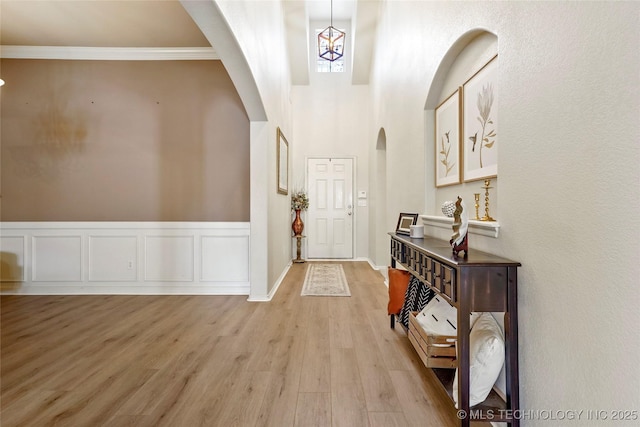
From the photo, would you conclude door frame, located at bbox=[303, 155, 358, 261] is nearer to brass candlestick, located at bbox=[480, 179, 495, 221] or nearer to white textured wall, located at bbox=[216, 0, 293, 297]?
white textured wall, located at bbox=[216, 0, 293, 297]

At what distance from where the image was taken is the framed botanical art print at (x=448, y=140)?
2.21 meters

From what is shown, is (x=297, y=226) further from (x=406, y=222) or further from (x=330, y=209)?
(x=406, y=222)

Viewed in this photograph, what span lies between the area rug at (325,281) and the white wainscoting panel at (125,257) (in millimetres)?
917

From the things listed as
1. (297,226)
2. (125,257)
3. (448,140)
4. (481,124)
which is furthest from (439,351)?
(297,226)

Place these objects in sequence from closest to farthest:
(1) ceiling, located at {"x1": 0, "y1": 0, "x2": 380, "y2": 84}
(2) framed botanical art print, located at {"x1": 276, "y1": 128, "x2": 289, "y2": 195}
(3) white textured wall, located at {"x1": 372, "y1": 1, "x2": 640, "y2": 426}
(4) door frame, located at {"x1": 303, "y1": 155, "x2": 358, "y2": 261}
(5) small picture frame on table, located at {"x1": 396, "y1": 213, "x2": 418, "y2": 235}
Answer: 1. (3) white textured wall, located at {"x1": 372, "y1": 1, "x2": 640, "y2": 426}
2. (5) small picture frame on table, located at {"x1": 396, "y1": 213, "x2": 418, "y2": 235}
3. (1) ceiling, located at {"x1": 0, "y1": 0, "x2": 380, "y2": 84}
4. (2) framed botanical art print, located at {"x1": 276, "y1": 128, "x2": 289, "y2": 195}
5. (4) door frame, located at {"x1": 303, "y1": 155, "x2": 358, "y2": 261}

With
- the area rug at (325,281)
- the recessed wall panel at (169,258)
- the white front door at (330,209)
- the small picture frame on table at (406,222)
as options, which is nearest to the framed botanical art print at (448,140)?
the small picture frame on table at (406,222)

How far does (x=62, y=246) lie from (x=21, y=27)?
8.04 feet

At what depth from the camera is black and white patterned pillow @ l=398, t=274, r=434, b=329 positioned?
238cm

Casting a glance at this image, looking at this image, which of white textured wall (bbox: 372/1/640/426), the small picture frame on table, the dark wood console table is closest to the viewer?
white textured wall (bbox: 372/1/640/426)

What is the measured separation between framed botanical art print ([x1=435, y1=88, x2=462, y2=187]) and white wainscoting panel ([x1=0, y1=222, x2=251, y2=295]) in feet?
7.57

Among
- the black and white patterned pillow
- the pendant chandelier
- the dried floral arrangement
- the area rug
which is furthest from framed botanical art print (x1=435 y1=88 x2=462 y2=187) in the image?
the pendant chandelier

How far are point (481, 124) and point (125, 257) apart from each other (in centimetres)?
400

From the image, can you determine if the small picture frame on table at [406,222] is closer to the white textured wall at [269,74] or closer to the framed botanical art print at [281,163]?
the white textured wall at [269,74]

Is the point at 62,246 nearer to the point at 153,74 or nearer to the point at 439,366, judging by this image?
the point at 153,74
